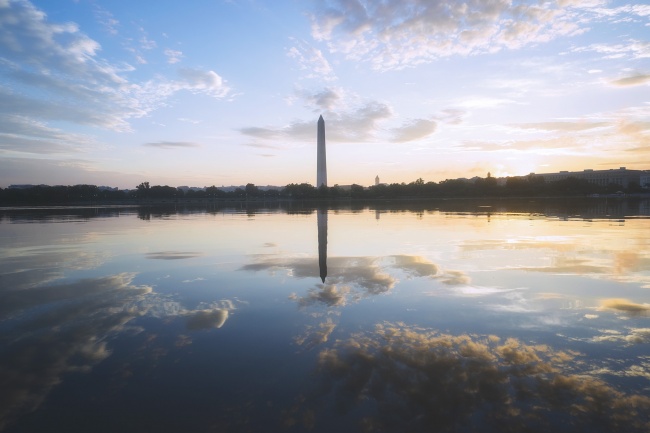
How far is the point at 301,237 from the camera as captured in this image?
21.9 m

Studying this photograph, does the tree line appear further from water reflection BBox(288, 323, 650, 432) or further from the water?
water reflection BBox(288, 323, 650, 432)

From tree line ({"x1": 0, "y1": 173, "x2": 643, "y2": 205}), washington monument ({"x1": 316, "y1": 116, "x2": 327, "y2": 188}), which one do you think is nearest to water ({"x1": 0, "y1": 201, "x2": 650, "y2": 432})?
washington monument ({"x1": 316, "y1": 116, "x2": 327, "y2": 188})

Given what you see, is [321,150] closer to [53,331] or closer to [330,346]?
[53,331]

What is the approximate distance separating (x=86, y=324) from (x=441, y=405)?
6.94m

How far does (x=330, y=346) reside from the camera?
6.47 m

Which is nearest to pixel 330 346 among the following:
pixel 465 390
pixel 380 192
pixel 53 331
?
pixel 465 390

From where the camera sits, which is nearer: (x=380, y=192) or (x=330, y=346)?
(x=330, y=346)

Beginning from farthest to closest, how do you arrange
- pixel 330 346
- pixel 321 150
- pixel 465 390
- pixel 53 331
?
pixel 321 150
pixel 53 331
pixel 330 346
pixel 465 390

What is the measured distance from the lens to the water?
462 centimetres

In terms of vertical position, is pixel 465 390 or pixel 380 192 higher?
pixel 380 192

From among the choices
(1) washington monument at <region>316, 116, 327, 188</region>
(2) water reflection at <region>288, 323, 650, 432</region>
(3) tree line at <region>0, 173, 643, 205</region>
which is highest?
(1) washington monument at <region>316, 116, 327, 188</region>

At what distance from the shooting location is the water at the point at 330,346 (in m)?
4.62

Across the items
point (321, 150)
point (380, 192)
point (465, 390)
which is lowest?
point (465, 390)

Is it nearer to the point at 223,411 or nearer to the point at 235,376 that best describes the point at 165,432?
the point at 223,411
